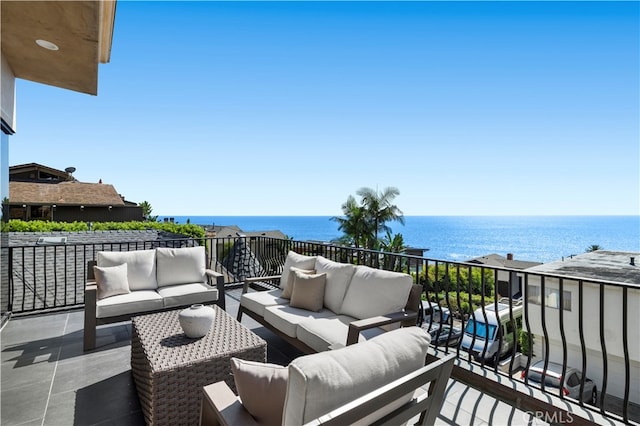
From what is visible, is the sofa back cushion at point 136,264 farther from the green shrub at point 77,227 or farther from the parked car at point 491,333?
the green shrub at point 77,227

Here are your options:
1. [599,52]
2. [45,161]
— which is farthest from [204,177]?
[599,52]

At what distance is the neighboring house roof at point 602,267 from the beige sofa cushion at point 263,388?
34.6 ft

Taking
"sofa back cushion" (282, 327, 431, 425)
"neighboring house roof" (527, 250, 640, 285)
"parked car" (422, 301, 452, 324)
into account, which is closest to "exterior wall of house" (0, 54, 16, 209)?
"sofa back cushion" (282, 327, 431, 425)

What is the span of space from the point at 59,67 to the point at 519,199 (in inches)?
2137

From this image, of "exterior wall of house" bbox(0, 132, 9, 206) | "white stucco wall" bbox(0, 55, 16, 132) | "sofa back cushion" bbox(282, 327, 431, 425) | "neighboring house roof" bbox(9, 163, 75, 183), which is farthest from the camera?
"neighboring house roof" bbox(9, 163, 75, 183)

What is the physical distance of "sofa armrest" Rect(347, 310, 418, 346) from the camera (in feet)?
7.91

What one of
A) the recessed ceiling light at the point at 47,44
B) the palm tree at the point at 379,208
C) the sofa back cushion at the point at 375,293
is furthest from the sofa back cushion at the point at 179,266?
the palm tree at the point at 379,208

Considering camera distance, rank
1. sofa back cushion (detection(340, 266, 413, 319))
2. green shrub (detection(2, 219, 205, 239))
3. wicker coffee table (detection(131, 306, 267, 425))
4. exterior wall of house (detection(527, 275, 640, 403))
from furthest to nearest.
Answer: green shrub (detection(2, 219, 205, 239)), exterior wall of house (detection(527, 275, 640, 403)), sofa back cushion (detection(340, 266, 413, 319)), wicker coffee table (detection(131, 306, 267, 425))

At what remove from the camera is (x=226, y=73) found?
914 centimetres

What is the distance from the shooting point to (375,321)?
2545mm

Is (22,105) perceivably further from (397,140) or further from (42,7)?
(397,140)

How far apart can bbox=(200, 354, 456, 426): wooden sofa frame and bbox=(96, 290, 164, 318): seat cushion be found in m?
2.52

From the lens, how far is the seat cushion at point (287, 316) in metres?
2.98

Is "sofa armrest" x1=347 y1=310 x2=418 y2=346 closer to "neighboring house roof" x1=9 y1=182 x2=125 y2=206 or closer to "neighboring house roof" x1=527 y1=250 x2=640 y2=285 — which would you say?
"neighboring house roof" x1=527 y1=250 x2=640 y2=285
